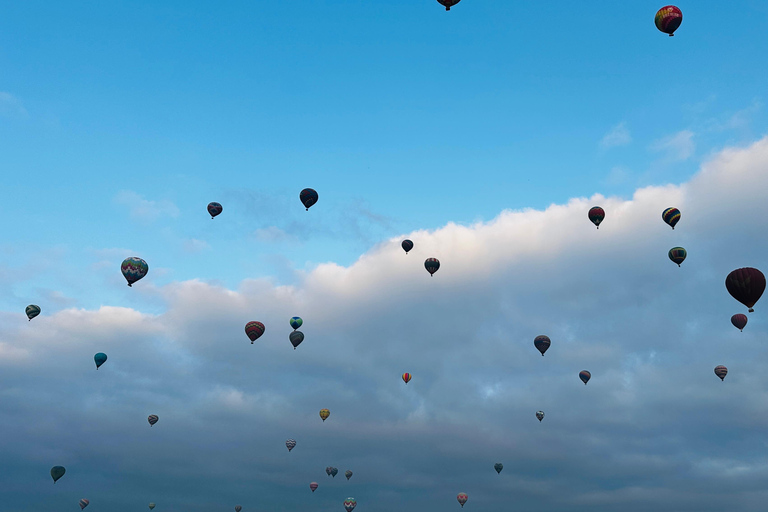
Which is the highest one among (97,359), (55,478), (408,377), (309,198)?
(309,198)

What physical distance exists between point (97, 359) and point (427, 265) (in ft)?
205

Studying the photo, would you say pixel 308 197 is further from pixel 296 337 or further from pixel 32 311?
pixel 32 311

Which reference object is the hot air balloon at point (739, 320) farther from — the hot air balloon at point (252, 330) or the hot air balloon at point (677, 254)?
the hot air balloon at point (252, 330)

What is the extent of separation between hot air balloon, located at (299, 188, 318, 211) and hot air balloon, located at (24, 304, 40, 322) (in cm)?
5391

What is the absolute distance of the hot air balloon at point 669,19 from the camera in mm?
85375

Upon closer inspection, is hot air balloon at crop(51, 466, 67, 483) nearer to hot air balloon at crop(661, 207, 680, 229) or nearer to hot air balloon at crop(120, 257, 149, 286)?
hot air balloon at crop(120, 257, 149, 286)

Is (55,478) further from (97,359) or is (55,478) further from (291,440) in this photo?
(291,440)

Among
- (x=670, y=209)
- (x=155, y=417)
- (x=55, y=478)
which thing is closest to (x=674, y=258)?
(x=670, y=209)

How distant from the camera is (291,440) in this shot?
160500mm

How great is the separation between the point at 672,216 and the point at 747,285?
107 feet

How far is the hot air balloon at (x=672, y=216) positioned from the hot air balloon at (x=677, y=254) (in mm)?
5028

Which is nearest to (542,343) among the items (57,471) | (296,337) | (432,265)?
(432,265)

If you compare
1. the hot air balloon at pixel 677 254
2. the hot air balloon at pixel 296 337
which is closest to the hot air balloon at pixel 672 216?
the hot air balloon at pixel 677 254

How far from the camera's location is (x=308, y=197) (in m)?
111
